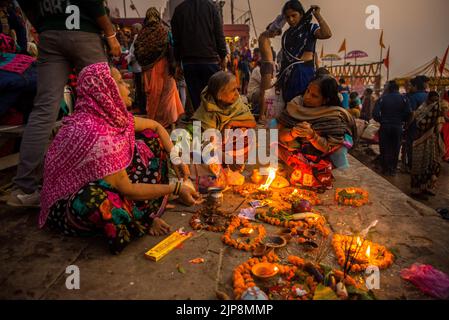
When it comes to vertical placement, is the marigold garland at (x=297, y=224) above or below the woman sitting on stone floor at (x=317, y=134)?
below

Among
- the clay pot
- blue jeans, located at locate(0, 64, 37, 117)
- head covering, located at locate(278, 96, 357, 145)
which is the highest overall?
blue jeans, located at locate(0, 64, 37, 117)

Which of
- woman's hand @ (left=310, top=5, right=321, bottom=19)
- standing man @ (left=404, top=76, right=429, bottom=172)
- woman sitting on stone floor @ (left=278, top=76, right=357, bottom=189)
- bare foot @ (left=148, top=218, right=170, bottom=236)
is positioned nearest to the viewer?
bare foot @ (left=148, top=218, right=170, bottom=236)

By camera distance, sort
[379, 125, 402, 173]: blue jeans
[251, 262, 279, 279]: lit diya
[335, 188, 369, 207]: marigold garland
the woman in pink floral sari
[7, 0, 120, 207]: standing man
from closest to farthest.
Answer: [251, 262, 279, 279]: lit diya → the woman in pink floral sari → [7, 0, 120, 207]: standing man → [335, 188, 369, 207]: marigold garland → [379, 125, 402, 173]: blue jeans

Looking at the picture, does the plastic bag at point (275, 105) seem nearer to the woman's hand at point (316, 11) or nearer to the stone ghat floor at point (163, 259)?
the woman's hand at point (316, 11)

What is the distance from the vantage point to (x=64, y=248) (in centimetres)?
243

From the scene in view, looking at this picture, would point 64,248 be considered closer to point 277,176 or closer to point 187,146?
point 187,146

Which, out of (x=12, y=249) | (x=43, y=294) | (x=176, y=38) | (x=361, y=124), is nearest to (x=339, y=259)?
(x=43, y=294)

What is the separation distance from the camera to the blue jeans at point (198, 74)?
184 inches

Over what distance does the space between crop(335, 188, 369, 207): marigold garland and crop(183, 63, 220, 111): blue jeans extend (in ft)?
8.58

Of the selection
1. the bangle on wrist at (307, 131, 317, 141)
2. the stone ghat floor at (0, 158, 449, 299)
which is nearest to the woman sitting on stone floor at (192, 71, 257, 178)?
the bangle on wrist at (307, 131, 317, 141)

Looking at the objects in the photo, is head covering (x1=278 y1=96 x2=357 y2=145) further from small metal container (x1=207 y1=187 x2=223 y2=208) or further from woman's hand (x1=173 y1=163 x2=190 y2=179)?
woman's hand (x1=173 y1=163 x2=190 y2=179)

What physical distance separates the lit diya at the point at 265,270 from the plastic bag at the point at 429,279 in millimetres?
886

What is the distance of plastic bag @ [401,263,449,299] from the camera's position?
74.0 inches

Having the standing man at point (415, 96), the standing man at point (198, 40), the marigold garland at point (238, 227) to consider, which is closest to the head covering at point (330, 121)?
the marigold garland at point (238, 227)
